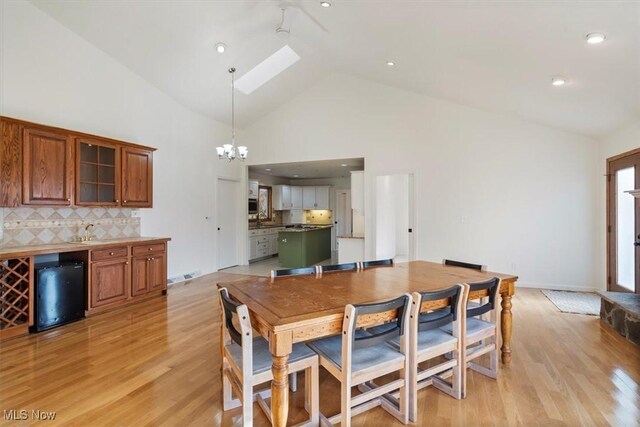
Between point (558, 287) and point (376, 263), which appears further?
point (558, 287)

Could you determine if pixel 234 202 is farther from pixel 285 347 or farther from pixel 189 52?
pixel 285 347

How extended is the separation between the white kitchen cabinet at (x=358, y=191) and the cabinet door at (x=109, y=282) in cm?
393

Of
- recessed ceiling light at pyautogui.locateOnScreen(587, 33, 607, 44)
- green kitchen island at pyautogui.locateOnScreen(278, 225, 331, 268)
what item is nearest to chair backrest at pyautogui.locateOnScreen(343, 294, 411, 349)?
recessed ceiling light at pyautogui.locateOnScreen(587, 33, 607, 44)

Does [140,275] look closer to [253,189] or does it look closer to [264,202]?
[253,189]

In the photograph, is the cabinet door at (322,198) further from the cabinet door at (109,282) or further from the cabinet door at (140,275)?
the cabinet door at (109,282)

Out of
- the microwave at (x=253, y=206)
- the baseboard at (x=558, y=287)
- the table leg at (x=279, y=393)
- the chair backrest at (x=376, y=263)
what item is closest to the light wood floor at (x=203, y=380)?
the table leg at (x=279, y=393)

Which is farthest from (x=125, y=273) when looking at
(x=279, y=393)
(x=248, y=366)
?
(x=279, y=393)

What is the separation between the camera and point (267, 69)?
18.1 feet

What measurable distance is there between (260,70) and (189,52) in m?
1.33

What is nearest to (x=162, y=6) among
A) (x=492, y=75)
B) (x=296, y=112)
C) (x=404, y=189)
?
(x=296, y=112)

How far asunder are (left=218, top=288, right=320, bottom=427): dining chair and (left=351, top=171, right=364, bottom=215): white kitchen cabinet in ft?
14.0

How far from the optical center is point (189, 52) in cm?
448

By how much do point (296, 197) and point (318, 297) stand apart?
805 cm

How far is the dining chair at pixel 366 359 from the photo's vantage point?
165cm
